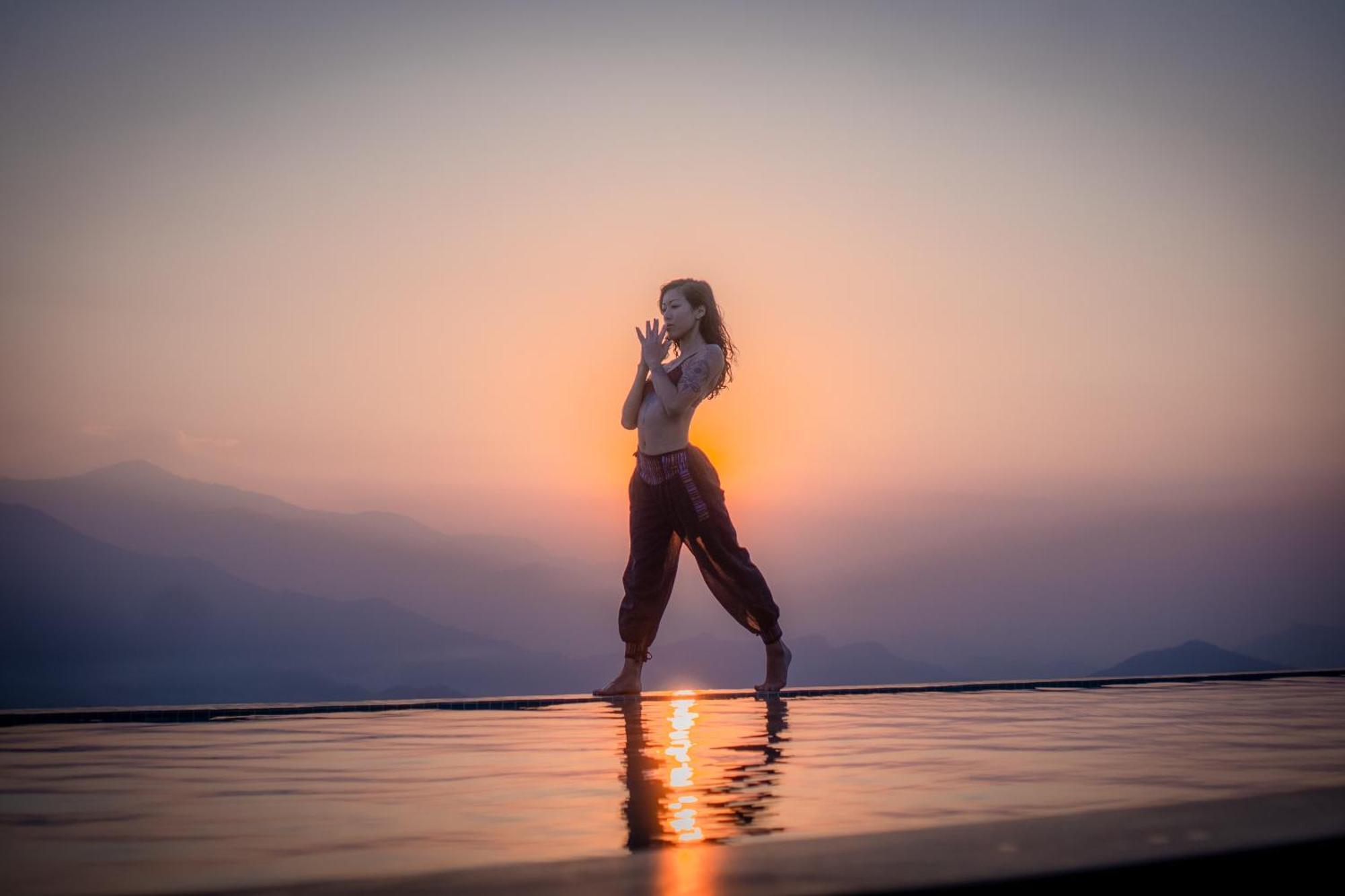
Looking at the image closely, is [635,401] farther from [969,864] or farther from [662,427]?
[969,864]

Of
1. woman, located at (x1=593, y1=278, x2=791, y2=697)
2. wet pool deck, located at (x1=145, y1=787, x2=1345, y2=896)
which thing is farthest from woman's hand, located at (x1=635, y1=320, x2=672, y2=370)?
wet pool deck, located at (x1=145, y1=787, x2=1345, y2=896)

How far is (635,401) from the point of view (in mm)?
6652

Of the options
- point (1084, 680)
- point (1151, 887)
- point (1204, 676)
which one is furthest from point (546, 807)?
point (1204, 676)

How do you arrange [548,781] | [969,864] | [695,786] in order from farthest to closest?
[548,781] < [695,786] < [969,864]

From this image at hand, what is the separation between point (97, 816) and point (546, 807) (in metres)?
0.74

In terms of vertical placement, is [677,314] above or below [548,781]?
above

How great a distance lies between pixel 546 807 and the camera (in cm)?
227

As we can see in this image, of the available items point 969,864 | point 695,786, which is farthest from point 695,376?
point 969,864

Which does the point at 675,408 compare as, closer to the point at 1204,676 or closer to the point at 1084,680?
the point at 1084,680

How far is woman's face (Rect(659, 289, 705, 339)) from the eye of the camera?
6805mm

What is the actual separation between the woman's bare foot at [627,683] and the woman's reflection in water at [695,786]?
191cm

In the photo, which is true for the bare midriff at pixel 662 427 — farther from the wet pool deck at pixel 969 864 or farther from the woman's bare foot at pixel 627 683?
the wet pool deck at pixel 969 864

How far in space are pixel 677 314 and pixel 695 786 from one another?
4453mm

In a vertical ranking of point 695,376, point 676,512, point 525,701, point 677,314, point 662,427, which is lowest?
point 525,701
